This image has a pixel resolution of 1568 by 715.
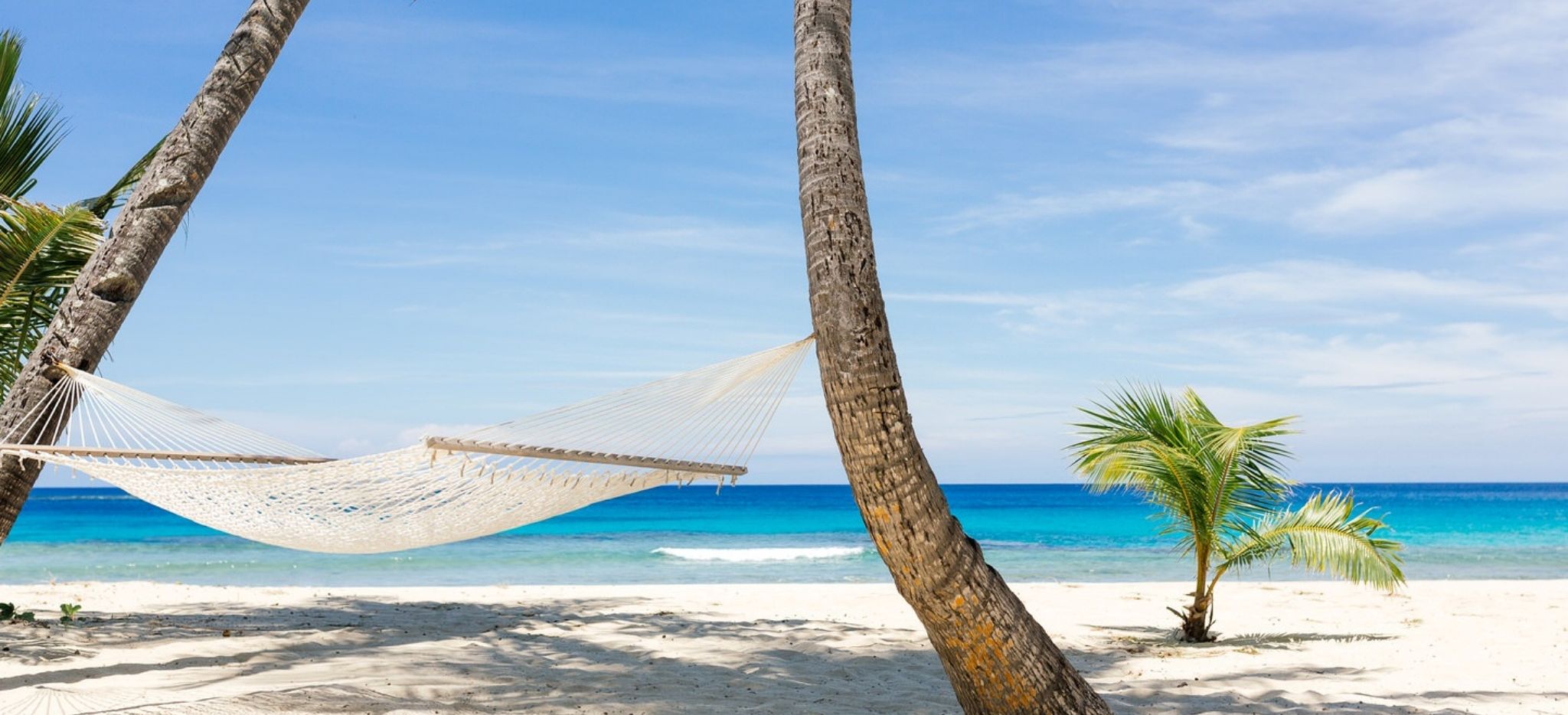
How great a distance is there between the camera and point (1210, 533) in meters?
4.49

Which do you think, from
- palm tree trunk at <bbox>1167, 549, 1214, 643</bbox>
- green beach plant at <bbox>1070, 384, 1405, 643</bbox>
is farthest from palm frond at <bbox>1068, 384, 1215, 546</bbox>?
palm tree trunk at <bbox>1167, 549, 1214, 643</bbox>

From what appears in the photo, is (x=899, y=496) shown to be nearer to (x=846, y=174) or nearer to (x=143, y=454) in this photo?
(x=846, y=174)

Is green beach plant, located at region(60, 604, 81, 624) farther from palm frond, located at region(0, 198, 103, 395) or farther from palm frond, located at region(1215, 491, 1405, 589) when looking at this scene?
palm frond, located at region(1215, 491, 1405, 589)

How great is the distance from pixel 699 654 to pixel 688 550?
10830mm

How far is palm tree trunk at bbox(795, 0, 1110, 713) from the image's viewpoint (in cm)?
237

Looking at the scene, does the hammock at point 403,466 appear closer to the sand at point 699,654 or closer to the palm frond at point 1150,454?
the sand at point 699,654

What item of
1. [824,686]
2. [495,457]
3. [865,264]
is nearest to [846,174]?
[865,264]

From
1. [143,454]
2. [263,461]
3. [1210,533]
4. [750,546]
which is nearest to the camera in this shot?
[143,454]

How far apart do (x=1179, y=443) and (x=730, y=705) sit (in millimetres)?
2282

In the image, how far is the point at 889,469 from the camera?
2.37m

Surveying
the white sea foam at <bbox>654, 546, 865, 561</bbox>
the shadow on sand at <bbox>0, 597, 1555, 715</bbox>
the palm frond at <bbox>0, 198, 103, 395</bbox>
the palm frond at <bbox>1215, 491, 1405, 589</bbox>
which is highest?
the palm frond at <bbox>0, 198, 103, 395</bbox>

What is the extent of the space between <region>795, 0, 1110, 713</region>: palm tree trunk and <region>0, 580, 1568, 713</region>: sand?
2.76 feet

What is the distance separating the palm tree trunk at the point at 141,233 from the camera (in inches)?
141

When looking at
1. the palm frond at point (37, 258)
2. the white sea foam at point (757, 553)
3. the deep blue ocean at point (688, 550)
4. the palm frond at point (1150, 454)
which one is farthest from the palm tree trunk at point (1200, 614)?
the white sea foam at point (757, 553)
